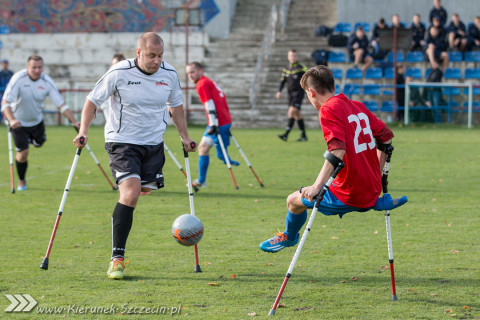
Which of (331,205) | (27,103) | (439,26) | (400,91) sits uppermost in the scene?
(439,26)

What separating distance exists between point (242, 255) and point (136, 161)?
57.5 inches

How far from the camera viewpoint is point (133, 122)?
6.90 metres

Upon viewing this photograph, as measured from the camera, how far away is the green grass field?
5594 millimetres

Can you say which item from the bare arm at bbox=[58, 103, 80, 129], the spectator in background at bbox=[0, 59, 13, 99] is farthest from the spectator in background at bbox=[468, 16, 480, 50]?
the bare arm at bbox=[58, 103, 80, 129]

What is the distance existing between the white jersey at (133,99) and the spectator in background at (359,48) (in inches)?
817

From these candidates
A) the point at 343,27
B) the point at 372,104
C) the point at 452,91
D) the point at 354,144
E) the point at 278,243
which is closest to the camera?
the point at 354,144

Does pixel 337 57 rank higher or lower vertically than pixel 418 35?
lower

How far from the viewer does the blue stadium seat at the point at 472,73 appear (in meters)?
27.4

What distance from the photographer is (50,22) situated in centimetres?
3372

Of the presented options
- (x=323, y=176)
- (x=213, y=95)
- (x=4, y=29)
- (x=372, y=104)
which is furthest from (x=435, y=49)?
(x=323, y=176)

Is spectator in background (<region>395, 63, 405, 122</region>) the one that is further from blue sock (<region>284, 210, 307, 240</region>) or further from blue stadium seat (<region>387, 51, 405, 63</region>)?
blue sock (<region>284, 210, 307, 240</region>)

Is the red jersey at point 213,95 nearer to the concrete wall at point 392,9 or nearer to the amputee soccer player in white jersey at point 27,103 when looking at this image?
the amputee soccer player in white jersey at point 27,103

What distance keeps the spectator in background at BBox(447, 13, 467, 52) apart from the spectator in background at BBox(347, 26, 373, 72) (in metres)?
3.12

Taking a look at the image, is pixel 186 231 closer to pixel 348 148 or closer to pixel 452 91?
pixel 348 148
